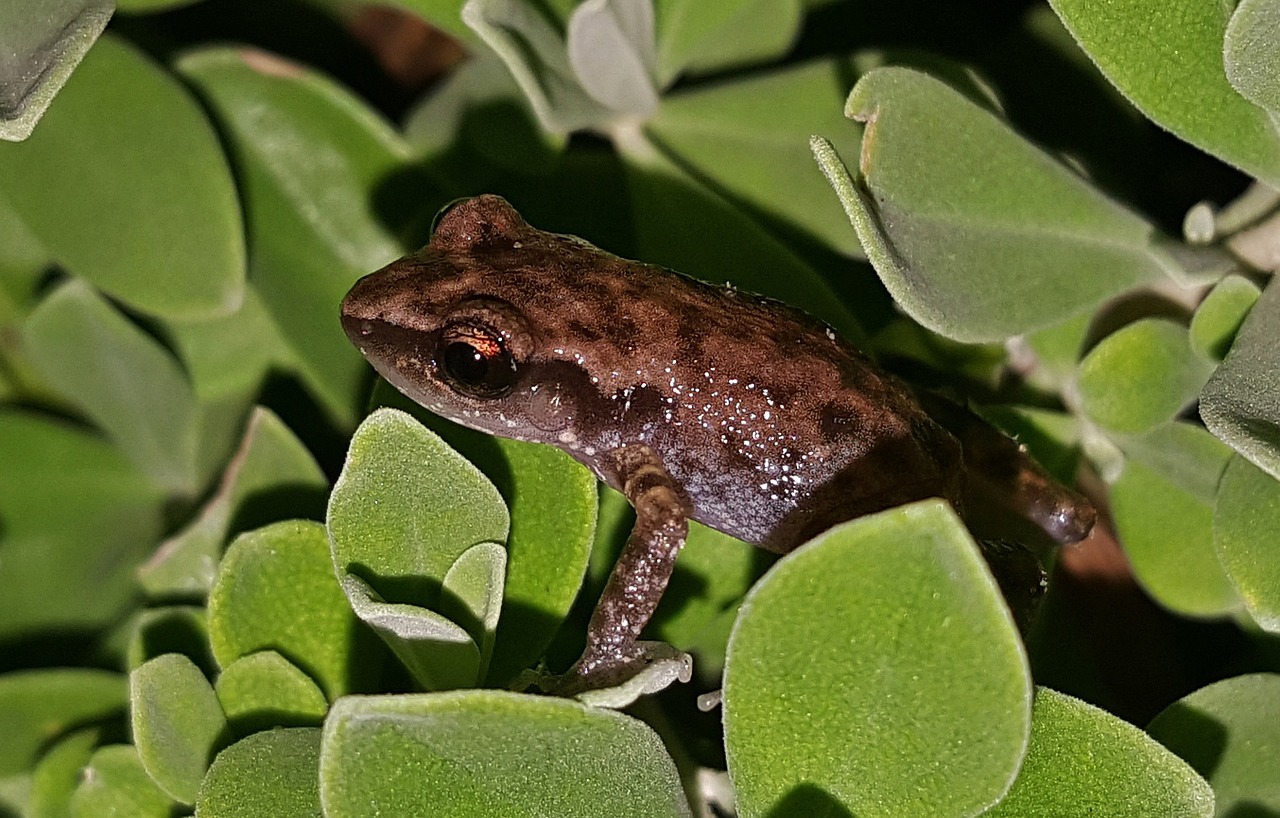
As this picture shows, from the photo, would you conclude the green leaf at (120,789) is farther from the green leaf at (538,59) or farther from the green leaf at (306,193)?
the green leaf at (538,59)

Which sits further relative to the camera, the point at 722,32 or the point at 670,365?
the point at 722,32

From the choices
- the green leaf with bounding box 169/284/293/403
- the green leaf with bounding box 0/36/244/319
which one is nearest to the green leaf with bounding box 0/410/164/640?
the green leaf with bounding box 169/284/293/403

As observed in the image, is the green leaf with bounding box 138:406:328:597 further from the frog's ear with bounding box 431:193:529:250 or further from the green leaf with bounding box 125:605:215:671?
the frog's ear with bounding box 431:193:529:250

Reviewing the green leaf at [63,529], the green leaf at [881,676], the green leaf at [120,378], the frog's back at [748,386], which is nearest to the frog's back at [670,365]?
the frog's back at [748,386]

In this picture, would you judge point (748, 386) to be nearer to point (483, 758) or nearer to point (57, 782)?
point (483, 758)

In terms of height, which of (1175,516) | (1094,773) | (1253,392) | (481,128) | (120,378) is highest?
(1253,392)

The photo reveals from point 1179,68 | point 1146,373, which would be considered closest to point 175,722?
point 1146,373
